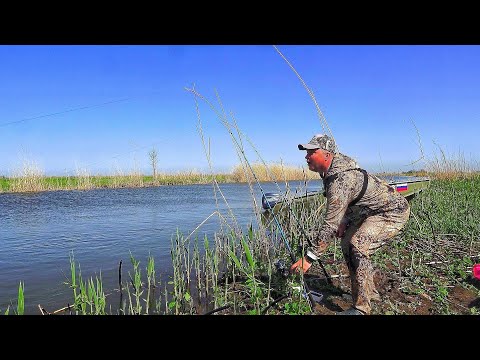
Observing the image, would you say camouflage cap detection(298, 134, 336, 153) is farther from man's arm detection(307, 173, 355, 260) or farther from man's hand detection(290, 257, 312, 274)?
man's hand detection(290, 257, 312, 274)

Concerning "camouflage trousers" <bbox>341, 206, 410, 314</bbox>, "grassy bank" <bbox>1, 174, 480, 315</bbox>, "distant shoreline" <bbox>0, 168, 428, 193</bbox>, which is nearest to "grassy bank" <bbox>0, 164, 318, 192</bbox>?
"distant shoreline" <bbox>0, 168, 428, 193</bbox>

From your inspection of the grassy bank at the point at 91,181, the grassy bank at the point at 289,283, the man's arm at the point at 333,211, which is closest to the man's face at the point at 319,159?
the man's arm at the point at 333,211

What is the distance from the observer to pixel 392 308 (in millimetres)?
3039

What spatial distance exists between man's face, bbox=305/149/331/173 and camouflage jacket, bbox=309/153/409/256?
5cm

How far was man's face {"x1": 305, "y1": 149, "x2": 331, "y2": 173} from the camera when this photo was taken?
114 inches

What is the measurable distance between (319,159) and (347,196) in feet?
1.08

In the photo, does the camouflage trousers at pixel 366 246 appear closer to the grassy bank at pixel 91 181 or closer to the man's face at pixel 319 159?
the man's face at pixel 319 159

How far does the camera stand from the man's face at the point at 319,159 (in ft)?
9.46

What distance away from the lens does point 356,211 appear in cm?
309

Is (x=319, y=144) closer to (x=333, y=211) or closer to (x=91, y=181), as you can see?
(x=333, y=211)
